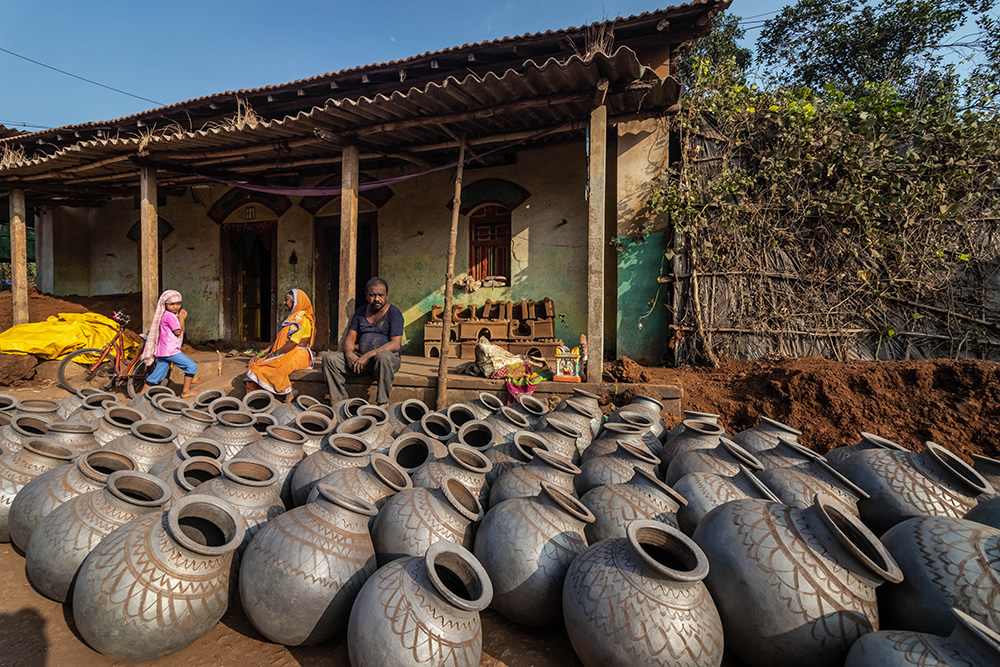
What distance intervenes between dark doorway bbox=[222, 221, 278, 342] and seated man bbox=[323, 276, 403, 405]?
5.03 m

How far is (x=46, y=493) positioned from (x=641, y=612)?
2.91m

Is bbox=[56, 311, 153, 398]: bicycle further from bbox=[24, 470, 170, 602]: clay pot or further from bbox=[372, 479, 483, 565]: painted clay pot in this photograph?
bbox=[372, 479, 483, 565]: painted clay pot

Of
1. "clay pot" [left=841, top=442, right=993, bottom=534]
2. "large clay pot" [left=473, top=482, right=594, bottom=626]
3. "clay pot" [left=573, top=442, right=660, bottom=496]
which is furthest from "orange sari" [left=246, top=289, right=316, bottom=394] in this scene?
"clay pot" [left=841, top=442, right=993, bottom=534]

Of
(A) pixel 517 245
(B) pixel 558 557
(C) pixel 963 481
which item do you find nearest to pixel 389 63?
(A) pixel 517 245

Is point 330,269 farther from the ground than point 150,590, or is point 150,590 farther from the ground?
point 330,269

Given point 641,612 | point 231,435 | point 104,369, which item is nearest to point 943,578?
point 641,612

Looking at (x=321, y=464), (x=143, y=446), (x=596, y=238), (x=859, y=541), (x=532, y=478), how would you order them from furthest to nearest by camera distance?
(x=596, y=238) → (x=143, y=446) → (x=321, y=464) → (x=532, y=478) → (x=859, y=541)

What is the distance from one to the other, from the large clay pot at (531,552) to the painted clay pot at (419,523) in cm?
11

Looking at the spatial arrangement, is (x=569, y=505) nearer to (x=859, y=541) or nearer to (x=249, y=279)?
(x=859, y=541)

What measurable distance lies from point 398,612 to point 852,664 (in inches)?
58.9

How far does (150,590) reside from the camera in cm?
179

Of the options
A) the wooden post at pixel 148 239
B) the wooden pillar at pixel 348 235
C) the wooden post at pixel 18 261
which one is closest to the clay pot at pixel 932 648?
the wooden pillar at pixel 348 235

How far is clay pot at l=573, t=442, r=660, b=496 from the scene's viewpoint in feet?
9.36

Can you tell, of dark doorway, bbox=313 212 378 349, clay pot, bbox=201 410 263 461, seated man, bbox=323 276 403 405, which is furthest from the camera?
dark doorway, bbox=313 212 378 349
